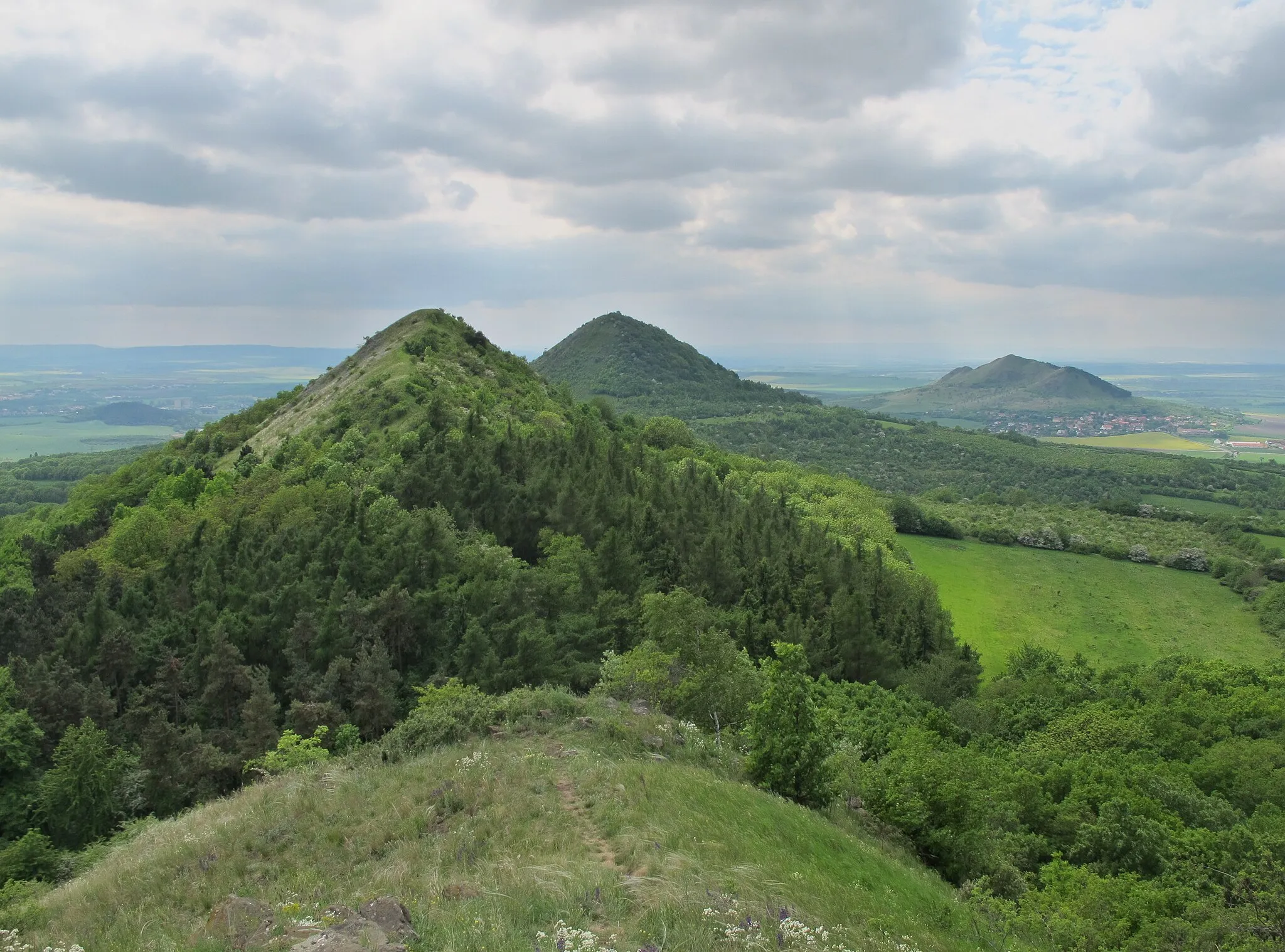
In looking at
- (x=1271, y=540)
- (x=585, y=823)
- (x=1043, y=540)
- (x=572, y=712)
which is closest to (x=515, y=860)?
(x=585, y=823)

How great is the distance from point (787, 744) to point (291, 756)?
776 inches

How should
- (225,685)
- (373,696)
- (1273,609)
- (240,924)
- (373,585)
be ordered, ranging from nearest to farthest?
(240,924) → (373,696) → (225,685) → (373,585) → (1273,609)

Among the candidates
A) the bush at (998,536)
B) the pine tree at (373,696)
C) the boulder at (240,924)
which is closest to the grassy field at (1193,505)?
the bush at (998,536)

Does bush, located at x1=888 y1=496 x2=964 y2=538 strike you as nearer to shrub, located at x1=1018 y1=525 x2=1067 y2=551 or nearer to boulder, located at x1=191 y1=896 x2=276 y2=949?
shrub, located at x1=1018 y1=525 x2=1067 y2=551

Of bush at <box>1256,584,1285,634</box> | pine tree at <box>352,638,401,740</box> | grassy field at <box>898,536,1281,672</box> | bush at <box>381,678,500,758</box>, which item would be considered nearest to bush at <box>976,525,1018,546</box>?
grassy field at <box>898,536,1281,672</box>

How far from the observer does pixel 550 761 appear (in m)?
23.2

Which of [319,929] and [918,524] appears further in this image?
[918,524]

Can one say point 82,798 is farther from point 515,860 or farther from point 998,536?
point 998,536

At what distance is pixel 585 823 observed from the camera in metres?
18.7

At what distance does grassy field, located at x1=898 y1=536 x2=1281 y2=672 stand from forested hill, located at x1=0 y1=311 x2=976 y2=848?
15597 millimetres

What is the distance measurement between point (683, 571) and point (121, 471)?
74.3m

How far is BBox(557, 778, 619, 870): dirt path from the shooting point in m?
17.0

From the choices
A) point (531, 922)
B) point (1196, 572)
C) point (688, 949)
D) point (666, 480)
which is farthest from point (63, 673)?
point (1196, 572)

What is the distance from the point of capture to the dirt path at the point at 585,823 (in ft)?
55.8
